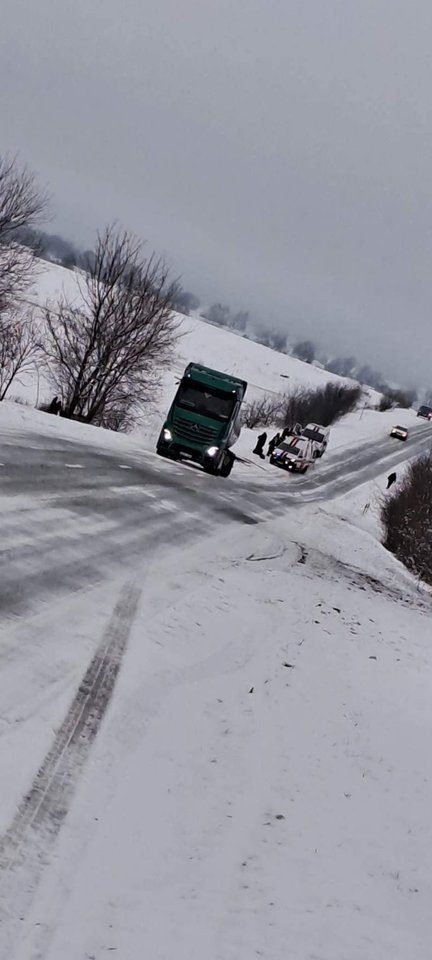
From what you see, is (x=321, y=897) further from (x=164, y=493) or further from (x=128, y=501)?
(x=164, y=493)

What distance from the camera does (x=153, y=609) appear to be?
814cm

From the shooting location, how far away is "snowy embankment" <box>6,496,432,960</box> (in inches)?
152

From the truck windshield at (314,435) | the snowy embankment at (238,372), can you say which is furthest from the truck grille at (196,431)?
the truck windshield at (314,435)

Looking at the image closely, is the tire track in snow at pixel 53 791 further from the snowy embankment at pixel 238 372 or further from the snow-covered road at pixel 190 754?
the snowy embankment at pixel 238 372

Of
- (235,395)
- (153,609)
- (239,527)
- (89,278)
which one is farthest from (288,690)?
(89,278)

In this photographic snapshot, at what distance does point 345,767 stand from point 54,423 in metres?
15.8

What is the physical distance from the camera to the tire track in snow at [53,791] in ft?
12.0

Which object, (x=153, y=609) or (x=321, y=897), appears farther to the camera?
(x=153, y=609)

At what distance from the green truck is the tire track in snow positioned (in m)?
15.8

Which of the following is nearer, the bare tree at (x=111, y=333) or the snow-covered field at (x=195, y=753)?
the snow-covered field at (x=195, y=753)

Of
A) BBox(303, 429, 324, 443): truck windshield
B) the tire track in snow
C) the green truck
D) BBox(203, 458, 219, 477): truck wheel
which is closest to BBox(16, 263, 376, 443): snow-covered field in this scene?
BBox(303, 429, 324, 443): truck windshield

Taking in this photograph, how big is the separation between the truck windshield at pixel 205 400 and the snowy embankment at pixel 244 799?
12.3 metres

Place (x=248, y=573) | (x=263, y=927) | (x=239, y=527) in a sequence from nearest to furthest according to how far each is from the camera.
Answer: (x=263, y=927) → (x=248, y=573) → (x=239, y=527)

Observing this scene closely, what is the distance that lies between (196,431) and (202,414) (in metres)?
0.63
